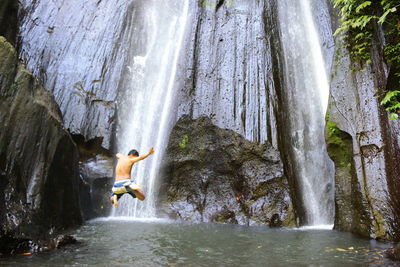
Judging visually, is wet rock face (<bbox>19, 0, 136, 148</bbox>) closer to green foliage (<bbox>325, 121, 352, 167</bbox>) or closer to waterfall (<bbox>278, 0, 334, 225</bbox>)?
waterfall (<bbox>278, 0, 334, 225</bbox>)

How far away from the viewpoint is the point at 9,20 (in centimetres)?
1259

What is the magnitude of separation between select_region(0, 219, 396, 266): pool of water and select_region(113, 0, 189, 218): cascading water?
3793mm

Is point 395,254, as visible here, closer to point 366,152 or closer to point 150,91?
point 366,152

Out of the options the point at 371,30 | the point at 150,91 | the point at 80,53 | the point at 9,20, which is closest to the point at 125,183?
the point at 371,30

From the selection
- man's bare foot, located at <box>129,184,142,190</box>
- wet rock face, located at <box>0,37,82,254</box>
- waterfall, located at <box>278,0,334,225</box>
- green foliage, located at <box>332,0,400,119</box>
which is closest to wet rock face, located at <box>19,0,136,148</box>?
wet rock face, located at <box>0,37,82,254</box>

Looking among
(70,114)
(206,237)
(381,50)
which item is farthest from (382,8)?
(70,114)

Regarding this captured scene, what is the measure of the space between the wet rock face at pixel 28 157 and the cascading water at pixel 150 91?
3941 millimetres

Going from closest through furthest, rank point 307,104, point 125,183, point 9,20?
point 125,183
point 307,104
point 9,20

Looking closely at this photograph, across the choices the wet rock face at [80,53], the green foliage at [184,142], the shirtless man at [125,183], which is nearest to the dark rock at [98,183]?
the wet rock face at [80,53]

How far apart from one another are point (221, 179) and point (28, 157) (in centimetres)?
635

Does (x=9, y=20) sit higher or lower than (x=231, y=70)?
higher

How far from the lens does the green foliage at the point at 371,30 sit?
284 inches

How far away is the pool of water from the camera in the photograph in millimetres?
4965

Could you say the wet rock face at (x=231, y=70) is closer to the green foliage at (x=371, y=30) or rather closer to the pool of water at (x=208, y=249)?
the green foliage at (x=371, y=30)
